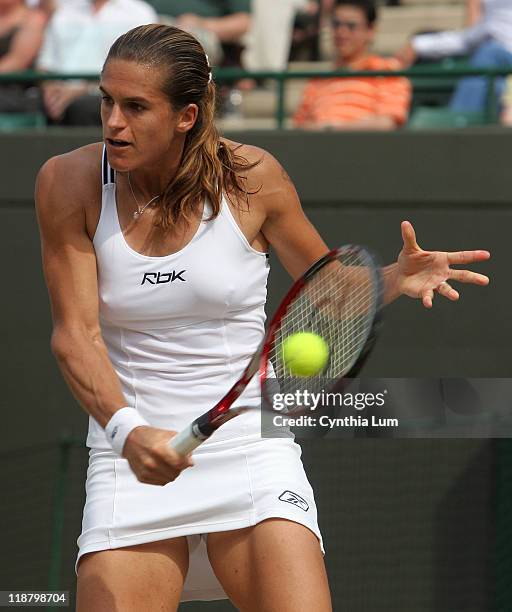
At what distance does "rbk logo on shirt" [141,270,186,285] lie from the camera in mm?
2725

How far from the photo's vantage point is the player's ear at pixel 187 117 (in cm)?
273

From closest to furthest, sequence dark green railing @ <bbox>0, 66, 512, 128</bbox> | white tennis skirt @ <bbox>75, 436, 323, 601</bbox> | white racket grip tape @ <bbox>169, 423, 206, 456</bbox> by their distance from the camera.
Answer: white racket grip tape @ <bbox>169, 423, 206, 456</bbox>, white tennis skirt @ <bbox>75, 436, 323, 601</bbox>, dark green railing @ <bbox>0, 66, 512, 128</bbox>

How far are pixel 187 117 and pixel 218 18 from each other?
377 centimetres

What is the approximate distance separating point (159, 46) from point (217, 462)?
0.96 m

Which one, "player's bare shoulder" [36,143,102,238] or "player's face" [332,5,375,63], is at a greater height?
"player's face" [332,5,375,63]

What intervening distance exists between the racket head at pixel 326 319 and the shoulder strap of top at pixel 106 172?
0.50 metres

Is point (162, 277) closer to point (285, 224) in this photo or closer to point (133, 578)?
point (285, 224)

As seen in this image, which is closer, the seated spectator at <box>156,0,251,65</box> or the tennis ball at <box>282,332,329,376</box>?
the tennis ball at <box>282,332,329,376</box>

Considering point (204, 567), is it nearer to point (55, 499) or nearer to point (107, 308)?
point (107, 308)

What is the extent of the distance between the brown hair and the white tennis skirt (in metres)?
0.57

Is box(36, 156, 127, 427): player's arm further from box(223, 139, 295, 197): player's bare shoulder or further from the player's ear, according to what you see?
box(223, 139, 295, 197): player's bare shoulder

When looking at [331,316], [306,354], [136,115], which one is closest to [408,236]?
[331,316]

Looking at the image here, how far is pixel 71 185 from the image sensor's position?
9.01ft

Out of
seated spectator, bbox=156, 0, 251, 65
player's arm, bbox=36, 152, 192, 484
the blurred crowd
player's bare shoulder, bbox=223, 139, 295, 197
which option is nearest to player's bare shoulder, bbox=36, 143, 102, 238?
player's arm, bbox=36, 152, 192, 484
